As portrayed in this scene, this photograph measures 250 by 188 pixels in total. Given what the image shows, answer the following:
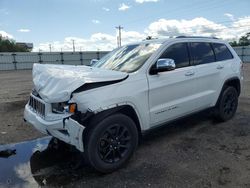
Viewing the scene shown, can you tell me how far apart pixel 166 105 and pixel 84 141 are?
5.28 ft

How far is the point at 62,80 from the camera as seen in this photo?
373cm

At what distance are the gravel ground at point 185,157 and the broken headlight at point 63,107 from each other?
0.92 meters

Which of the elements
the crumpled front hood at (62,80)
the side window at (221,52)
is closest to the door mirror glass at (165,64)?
the crumpled front hood at (62,80)

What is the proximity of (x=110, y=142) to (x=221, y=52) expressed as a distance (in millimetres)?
3458

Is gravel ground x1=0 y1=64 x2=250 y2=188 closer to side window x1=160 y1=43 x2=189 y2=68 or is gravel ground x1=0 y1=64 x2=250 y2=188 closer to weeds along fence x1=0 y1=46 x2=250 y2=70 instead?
side window x1=160 y1=43 x2=189 y2=68

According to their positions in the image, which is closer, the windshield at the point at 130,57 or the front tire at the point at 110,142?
the front tire at the point at 110,142

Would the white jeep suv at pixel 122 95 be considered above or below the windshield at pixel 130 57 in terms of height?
below

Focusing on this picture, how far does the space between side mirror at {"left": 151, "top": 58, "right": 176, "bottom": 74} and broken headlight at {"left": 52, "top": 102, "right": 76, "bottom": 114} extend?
1.46 meters

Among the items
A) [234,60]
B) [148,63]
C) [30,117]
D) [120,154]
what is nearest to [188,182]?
[120,154]

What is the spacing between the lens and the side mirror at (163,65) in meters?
4.23

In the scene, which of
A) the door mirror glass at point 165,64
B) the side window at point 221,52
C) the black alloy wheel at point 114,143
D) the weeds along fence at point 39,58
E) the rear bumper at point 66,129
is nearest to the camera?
the rear bumper at point 66,129

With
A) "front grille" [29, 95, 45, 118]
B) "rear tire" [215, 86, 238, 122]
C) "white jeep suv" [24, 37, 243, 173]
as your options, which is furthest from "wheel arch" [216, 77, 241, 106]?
"front grille" [29, 95, 45, 118]

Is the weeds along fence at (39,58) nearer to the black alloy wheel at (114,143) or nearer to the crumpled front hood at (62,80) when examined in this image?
the crumpled front hood at (62,80)

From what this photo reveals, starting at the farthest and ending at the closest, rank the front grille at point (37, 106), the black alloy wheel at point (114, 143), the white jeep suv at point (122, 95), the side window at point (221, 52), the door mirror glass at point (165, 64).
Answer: the side window at point (221, 52), the door mirror glass at point (165, 64), the front grille at point (37, 106), the black alloy wheel at point (114, 143), the white jeep suv at point (122, 95)
